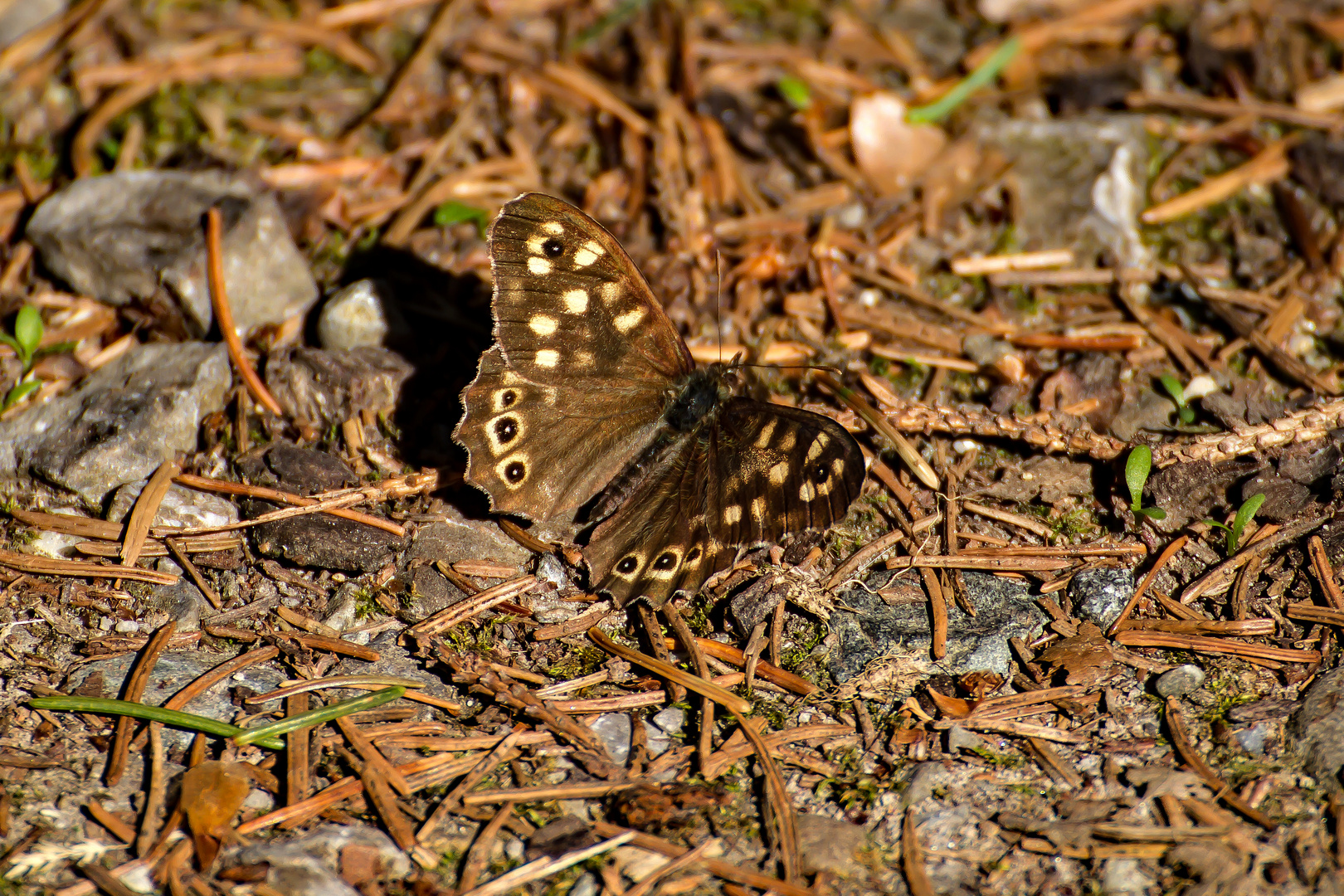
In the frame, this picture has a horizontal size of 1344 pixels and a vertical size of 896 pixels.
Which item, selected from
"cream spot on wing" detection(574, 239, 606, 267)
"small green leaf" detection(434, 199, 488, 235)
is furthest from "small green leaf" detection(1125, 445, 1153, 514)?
"small green leaf" detection(434, 199, 488, 235)

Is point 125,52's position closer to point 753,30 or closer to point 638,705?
point 753,30

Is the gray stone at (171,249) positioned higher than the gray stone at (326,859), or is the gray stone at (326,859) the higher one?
the gray stone at (171,249)

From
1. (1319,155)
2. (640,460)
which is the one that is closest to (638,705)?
(640,460)

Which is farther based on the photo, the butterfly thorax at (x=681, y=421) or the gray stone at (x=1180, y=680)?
the butterfly thorax at (x=681, y=421)

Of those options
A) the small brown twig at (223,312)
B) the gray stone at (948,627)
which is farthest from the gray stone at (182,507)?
the gray stone at (948,627)

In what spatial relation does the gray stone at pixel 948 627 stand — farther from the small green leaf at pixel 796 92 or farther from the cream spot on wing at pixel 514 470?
the small green leaf at pixel 796 92

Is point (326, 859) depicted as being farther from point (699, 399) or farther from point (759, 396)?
point (759, 396)

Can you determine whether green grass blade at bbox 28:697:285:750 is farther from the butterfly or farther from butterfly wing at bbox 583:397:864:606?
butterfly wing at bbox 583:397:864:606

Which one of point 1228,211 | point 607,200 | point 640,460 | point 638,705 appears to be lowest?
point 638,705
